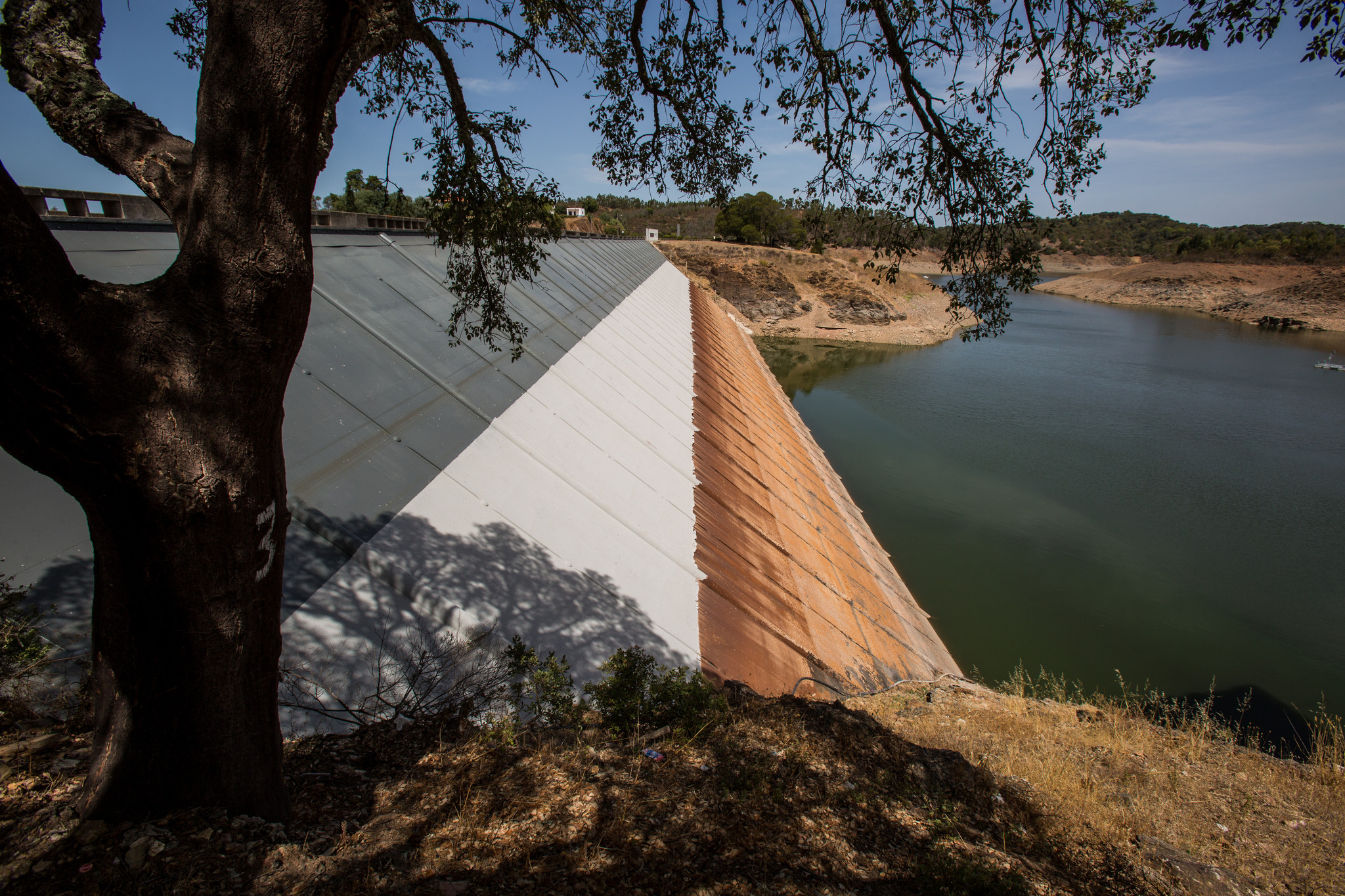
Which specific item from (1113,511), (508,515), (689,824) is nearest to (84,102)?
(508,515)

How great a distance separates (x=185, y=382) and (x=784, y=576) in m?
7.05

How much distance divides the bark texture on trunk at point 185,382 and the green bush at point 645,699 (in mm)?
2173

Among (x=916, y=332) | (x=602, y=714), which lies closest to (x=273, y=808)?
(x=602, y=714)

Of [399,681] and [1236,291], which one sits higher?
[1236,291]

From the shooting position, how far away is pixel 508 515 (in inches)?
243

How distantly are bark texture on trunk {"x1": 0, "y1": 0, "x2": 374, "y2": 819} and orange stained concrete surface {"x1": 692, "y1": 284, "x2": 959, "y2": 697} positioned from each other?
3.96m

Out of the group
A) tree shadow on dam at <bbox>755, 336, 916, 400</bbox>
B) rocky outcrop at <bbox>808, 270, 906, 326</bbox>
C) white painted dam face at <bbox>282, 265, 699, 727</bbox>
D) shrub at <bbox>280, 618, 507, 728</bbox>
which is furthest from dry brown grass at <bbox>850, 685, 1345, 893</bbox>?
rocky outcrop at <bbox>808, 270, 906, 326</bbox>

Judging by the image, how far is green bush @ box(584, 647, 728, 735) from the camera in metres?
4.26

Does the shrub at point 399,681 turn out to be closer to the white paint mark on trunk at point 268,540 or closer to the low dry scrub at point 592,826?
the low dry scrub at point 592,826

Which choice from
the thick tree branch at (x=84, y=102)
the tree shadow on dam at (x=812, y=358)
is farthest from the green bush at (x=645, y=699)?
the tree shadow on dam at (x=812, y=358)

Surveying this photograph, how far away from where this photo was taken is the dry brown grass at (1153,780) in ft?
14.4

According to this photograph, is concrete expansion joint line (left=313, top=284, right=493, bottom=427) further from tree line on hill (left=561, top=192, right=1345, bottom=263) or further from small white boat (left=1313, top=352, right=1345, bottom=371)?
small white boat (left=1313, top=352, right=1345, bottom=371)

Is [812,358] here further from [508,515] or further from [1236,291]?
[1236,291]

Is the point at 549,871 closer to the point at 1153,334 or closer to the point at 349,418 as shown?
the point at 349,418
